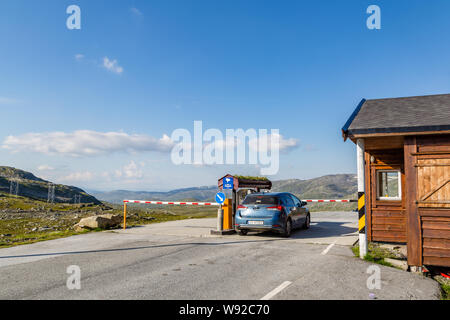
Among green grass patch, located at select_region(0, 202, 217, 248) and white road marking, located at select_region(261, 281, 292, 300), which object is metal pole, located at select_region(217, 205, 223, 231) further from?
white road marking, located at select_region(261, 281, 292, 300)

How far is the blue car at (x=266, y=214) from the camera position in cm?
1127

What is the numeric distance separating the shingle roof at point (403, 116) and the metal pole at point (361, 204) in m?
0.53

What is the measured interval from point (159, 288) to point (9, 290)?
257 centimetres

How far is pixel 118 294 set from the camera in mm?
5320

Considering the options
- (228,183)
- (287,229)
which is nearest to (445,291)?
(287,229)

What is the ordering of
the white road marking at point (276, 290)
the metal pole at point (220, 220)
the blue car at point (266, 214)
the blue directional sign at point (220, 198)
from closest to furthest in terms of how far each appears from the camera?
the white road marking at point (276, 290)
the blue car at point (266, 214)
the metal pole at point (220, 220)
the blue directional sign at point (220, 198)

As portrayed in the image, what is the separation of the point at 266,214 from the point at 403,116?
5.23 meters

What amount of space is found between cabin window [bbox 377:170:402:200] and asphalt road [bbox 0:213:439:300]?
197 centimetres

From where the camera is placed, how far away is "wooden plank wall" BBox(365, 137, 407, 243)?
10161mm

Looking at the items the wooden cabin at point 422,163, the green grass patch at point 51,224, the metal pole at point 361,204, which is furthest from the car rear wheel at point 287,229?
the green grass patch at point 51,224

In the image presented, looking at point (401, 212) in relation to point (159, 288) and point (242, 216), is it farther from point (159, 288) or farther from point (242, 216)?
point (159, 288)

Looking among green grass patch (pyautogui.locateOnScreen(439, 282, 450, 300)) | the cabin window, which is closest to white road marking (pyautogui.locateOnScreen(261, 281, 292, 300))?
green grass patch (pyautogui.locateOnScreen(439, 282, 450, 300))

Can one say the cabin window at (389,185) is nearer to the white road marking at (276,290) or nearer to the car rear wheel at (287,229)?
the car rear wheel at (287,229)
